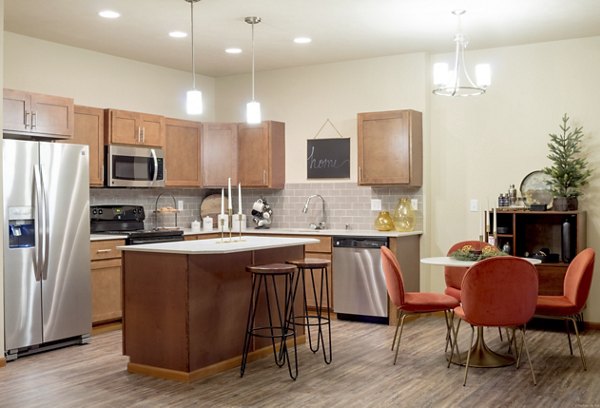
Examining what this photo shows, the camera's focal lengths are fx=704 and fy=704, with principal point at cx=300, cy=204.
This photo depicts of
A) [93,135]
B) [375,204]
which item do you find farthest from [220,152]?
[375,204]

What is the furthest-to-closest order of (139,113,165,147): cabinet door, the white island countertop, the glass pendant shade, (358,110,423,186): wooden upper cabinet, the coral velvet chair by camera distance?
(139,113,165,147): cabinet door < (358,110,423,186): wooden upper cabinet < the coral velvet chair < the glass pendant shade < the white island countertop

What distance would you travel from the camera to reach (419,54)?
7121 mm

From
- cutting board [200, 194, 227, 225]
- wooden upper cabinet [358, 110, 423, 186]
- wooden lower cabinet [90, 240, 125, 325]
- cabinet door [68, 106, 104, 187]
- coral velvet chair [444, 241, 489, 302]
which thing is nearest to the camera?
coral velvet chair [444, 241, 489, 302]

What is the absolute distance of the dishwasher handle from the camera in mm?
6699

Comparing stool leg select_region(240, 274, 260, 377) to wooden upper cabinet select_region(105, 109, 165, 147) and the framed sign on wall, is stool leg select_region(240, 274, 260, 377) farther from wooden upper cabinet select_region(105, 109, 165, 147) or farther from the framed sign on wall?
the framed sign on wall

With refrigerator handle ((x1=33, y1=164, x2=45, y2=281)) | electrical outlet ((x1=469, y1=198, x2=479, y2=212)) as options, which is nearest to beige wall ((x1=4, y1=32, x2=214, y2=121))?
refrigerator handle ((x1=33, y1=164, x2=45, y2=281))

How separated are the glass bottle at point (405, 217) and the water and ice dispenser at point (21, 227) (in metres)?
3.47

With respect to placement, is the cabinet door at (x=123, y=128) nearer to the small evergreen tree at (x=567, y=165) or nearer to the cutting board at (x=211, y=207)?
the cutting board at (x=211, y=207)

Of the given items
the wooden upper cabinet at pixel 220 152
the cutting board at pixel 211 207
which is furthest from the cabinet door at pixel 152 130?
the cutting board at pixel 211 207

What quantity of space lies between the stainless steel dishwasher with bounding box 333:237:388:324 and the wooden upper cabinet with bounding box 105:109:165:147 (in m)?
2.10

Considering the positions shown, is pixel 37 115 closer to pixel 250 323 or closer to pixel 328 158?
pixel 250 323

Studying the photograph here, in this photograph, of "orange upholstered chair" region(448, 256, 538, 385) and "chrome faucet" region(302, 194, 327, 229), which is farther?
"chrome faucet" region(302, 194, 327, 229)

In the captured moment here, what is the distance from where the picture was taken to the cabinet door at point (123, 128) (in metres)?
6.67

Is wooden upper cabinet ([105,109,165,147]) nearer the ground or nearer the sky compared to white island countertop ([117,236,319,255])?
nearer the sky
